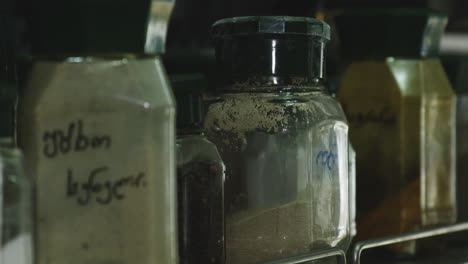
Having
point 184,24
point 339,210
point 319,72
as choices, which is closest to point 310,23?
point 319,72

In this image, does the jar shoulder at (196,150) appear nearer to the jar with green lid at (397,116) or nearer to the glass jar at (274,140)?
the glass jar at (274,140)

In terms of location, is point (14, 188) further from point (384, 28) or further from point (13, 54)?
point (384, 28)

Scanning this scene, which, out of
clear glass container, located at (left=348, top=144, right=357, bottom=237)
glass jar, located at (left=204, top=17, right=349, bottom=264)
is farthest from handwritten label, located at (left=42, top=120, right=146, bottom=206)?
clear glass container, located at (left=348, top=144, right=357, bottom=237)

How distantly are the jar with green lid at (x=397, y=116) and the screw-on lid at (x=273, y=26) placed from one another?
0.14 meters

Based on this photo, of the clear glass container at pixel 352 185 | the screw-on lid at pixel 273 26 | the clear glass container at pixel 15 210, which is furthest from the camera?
the clear glass container at pixel 352 185

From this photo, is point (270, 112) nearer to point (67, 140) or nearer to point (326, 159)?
point (326, 159)

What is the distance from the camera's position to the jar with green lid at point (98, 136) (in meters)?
0.33

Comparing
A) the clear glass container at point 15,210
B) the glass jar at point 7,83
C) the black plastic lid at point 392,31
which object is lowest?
the clear glass container at point 15,210

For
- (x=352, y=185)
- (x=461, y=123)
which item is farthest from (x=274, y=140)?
(x=461, y=123)

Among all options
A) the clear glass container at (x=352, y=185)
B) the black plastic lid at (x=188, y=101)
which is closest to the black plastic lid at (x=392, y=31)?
the clear glass container at (x=352, y=185)

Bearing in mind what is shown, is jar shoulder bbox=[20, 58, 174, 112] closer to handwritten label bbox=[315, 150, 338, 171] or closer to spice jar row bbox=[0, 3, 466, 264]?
spice jar row bbox=[0, 3, 466, 264]

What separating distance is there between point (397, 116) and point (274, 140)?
17 centimetres

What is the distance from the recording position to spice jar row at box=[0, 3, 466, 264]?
0.33 m

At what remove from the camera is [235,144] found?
1.47 ft
